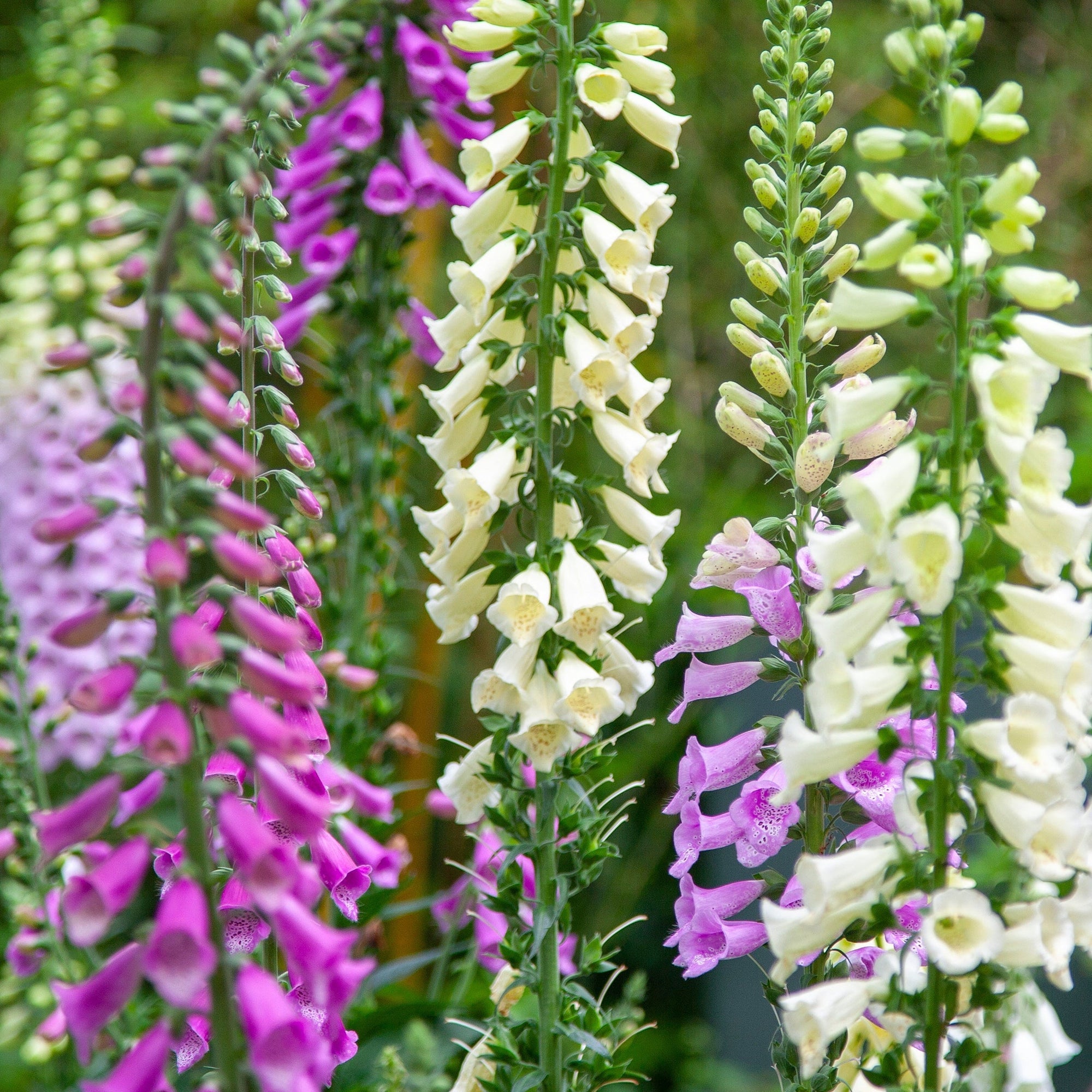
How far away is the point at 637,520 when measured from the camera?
1231 mm

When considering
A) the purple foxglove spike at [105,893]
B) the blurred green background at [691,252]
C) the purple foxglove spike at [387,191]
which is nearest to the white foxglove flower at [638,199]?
the purple foxglove spike at [105,893]

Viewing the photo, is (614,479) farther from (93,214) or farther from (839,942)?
(93,214)

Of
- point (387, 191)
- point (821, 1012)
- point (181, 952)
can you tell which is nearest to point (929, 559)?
point (821, 1012)

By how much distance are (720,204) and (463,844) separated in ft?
7.53

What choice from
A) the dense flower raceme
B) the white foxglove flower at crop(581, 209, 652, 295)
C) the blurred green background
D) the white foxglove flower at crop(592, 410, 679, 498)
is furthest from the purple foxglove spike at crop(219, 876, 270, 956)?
the blurred green background

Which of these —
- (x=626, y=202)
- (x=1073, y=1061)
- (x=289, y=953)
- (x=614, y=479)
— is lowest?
(x=1073, y=1061)

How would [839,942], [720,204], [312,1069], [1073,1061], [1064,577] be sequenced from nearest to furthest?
[312,1069]
[839,942]
[1064,577]
[1073,1061]
[720,204]

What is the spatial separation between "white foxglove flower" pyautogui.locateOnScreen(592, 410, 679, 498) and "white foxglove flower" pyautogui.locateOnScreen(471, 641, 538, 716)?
19 cm

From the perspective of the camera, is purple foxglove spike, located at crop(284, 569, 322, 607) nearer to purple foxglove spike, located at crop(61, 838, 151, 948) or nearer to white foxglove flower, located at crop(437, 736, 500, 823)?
white foxglove flower, located at crop(437, 736, 500, 823)

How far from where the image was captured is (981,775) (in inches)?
36.8

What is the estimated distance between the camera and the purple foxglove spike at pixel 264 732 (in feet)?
2.44

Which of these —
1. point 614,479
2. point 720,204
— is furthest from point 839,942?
point 720,204

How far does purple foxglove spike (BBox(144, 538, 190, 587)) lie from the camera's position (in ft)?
2.45

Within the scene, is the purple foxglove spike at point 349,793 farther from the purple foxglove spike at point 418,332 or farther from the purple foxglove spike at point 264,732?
the purple foxglove spike at point 418,332
